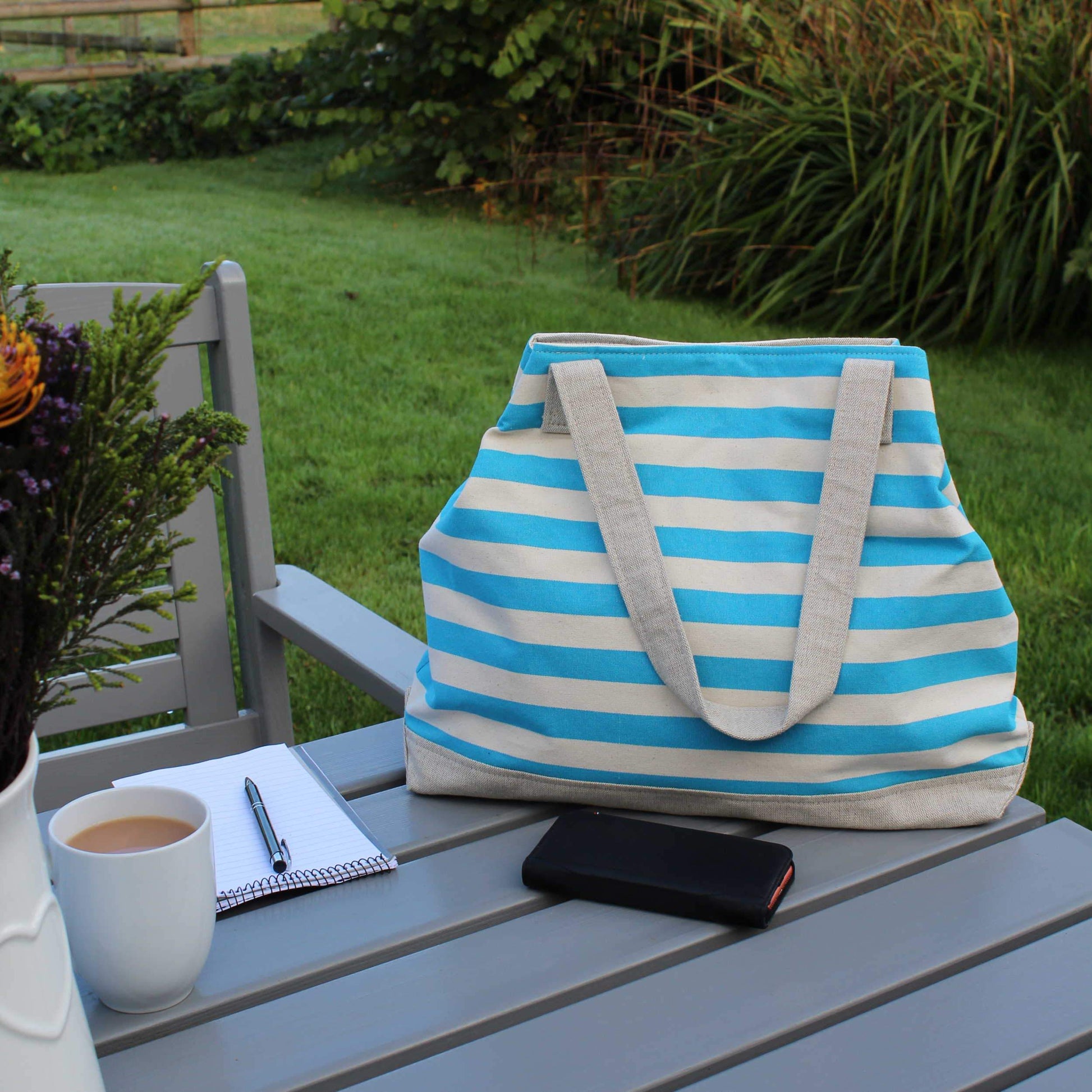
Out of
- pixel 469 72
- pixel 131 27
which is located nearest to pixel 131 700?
pixel 469 72

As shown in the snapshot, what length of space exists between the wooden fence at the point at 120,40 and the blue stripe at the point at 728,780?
8761 mm

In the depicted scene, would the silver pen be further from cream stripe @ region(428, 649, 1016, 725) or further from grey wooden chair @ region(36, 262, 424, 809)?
grey wooden chair @ region(36, 262, 424, 809)

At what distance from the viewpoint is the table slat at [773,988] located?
2.62 ft

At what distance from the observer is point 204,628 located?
1706mm

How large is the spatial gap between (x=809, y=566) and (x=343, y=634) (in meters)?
0.65

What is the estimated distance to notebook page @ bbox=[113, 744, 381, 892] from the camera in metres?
1.03

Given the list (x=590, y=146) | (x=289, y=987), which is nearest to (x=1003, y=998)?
(x=289, y=987)

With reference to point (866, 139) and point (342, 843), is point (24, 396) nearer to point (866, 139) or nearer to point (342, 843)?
point (342, 843)

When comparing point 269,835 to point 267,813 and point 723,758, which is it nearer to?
point 267,813

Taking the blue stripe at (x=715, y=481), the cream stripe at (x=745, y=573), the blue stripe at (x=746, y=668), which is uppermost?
the blue stripe at (x=715, y=481)

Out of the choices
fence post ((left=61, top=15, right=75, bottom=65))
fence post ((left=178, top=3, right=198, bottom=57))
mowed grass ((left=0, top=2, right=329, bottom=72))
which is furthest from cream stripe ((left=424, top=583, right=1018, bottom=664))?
fence post ((left=61, top=15, right=75, bottom=65))

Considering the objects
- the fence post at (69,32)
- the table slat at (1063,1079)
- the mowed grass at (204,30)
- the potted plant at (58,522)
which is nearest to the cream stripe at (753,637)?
the table slat at (1063,1079)

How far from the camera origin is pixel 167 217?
Answer: 626 centimetres

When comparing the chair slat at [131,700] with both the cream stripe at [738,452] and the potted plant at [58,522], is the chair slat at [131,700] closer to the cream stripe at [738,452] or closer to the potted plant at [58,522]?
the cream stripe at [738,452]
